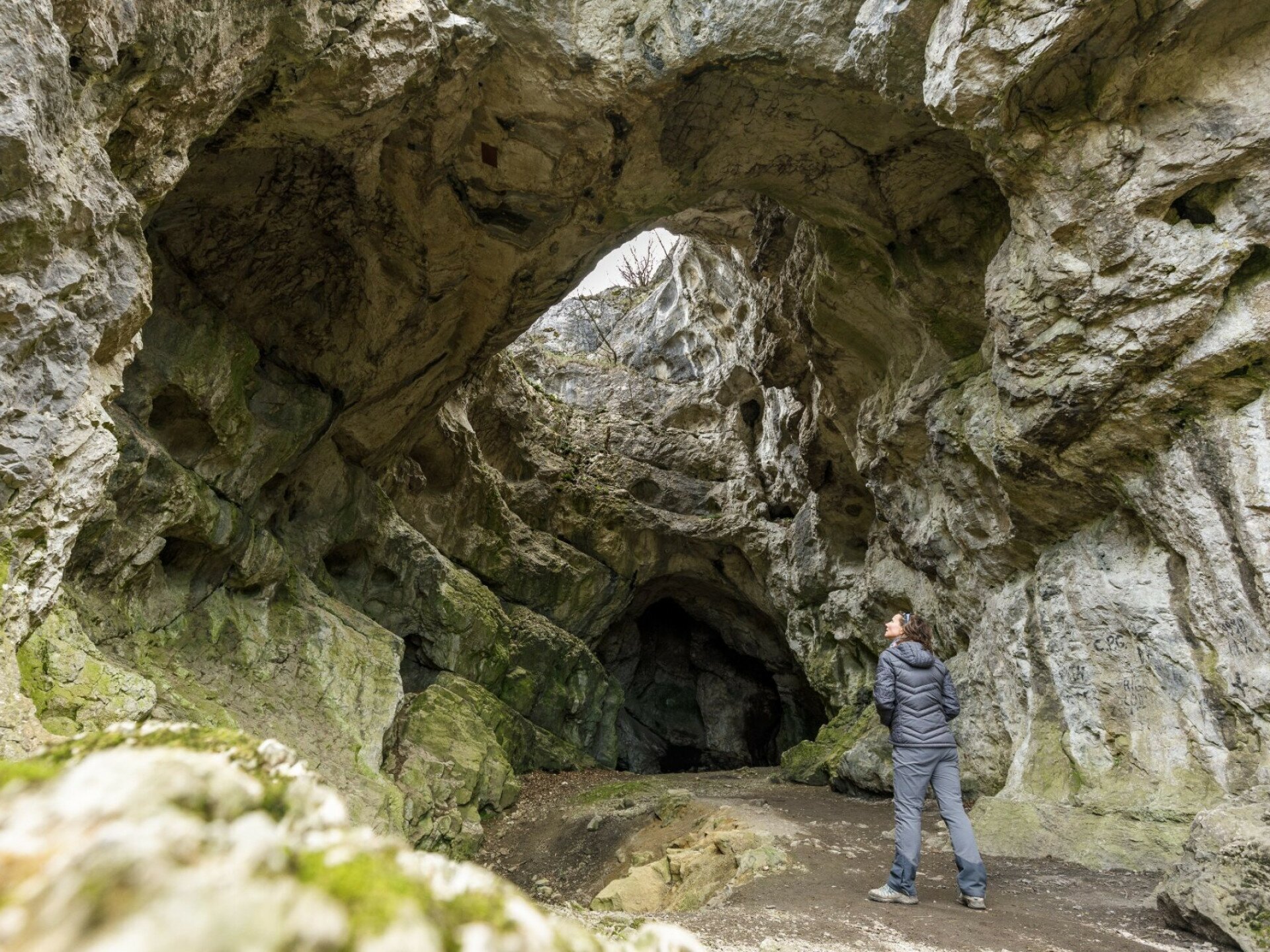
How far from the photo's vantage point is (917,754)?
15.8 ft

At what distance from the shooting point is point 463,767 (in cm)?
960

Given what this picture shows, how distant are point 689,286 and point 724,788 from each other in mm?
15199

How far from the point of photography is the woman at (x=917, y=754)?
14.9ft

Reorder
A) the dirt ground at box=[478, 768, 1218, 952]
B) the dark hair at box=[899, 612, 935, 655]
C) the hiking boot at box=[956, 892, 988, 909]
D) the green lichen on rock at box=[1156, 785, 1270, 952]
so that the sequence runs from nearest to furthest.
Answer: the green lichen on rock at box=[1156, 785, 1270, 952] → the dirt ground at box=[478, 768, 1218, 952] → the hiking boot at box=[956, 892, 988, 909] → the dark hair at box=[899, 612, 935, 655]

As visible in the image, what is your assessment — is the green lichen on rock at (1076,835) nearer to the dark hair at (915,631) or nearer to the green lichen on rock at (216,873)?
the dark hair at (915,631)

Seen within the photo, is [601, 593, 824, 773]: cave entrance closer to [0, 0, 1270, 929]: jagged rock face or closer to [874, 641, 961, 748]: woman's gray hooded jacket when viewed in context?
[0, 0, 1270, 929]: jagged rock face

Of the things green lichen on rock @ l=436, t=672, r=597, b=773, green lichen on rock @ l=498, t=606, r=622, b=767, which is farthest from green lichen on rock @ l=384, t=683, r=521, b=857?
green lichen on rock @ l=498, t=606, r=622, b=767

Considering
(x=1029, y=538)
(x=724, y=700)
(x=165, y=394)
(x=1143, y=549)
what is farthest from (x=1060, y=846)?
(x=724, y=700)

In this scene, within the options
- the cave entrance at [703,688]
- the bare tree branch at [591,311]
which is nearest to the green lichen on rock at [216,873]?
the cave entrance at [703,688]

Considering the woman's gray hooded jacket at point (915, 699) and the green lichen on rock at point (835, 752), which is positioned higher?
Result: the woman's gray hooded jacket at point (915, 699)

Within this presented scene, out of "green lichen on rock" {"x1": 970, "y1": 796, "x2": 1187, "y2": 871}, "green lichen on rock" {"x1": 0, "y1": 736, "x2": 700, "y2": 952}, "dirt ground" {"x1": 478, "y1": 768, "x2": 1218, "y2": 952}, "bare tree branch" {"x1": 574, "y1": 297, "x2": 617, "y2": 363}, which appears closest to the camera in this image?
"green lichen on rock" {"x1": 0, "y1": 736, "x2": 700, "y2": 952}

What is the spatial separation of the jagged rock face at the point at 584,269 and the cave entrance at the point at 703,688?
8136 mm

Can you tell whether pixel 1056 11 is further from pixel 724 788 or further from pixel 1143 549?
pixel 724 788

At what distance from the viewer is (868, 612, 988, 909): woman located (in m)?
4.54
